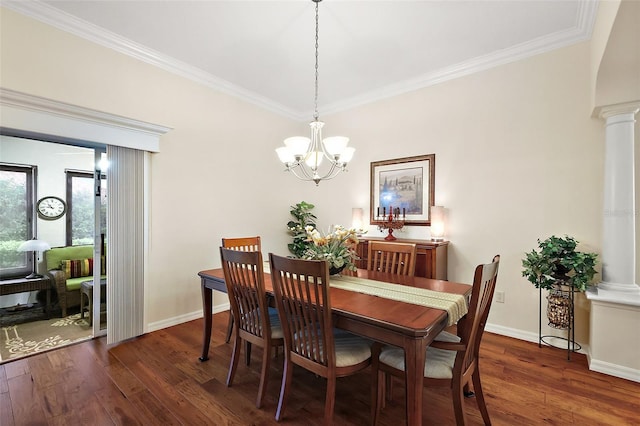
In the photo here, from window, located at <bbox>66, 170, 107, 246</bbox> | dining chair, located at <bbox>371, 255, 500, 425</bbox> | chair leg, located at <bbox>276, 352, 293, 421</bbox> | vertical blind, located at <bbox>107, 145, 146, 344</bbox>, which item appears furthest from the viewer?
window, located at <bbox>66, 170, 107, 246</bbox>

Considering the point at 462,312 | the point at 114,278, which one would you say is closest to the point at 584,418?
the point at 462,312

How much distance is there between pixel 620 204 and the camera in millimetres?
2404

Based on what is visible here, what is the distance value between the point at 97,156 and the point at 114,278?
4.14 ft

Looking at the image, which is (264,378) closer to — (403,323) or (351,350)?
(351,350)

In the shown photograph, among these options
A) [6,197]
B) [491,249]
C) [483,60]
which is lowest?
[491,249]

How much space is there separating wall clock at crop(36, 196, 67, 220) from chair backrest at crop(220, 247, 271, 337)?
12.8 feet

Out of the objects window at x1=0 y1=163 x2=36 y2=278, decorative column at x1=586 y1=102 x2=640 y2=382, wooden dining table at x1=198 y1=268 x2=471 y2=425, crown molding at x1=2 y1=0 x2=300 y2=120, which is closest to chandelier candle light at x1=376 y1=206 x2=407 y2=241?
wooden dining table at x1=198 y1=268 x2=471 y2=425

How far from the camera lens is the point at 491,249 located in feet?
10.5

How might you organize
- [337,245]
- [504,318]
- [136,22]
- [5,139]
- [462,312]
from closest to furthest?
[462,312]
[337,245]
[136,22]
[504,318]
[5,139]

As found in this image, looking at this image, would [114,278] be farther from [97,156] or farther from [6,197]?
[6,197]

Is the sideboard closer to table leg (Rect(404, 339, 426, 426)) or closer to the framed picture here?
the framed picture

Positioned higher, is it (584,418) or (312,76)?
(312,76)

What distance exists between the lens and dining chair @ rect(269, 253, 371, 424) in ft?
5.09

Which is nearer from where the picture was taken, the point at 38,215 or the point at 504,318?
the point at 504,318
